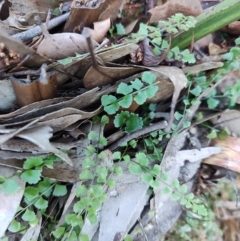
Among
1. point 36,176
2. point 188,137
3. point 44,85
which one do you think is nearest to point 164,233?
point 188,137

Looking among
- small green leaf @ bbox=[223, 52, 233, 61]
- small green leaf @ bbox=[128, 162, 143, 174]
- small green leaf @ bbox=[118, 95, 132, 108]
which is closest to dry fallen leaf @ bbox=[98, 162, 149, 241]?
small green leaf @ bbox=[128, 162, 143, 174]

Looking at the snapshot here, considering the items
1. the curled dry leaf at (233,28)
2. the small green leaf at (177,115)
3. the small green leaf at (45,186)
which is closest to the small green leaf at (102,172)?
the small green leaf at (45,186)

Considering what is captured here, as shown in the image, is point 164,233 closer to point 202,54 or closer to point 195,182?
point 195,182

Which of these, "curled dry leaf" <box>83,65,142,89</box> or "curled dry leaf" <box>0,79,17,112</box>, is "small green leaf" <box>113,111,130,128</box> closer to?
"curled dry leaf" <box>83,65,142,89</box>

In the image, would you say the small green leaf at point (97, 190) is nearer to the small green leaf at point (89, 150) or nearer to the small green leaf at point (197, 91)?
the small green leaf at point (89, 150)

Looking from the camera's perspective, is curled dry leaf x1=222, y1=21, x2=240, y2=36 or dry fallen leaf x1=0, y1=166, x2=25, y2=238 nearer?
dry fallen leaf x1=0, y1=166, x2=25, y2=238

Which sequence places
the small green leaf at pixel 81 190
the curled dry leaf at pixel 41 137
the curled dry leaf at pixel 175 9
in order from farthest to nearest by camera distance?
the curled dry leaf at pixel 175 9 < the small green leaf at pixel 81 190 < the curled dry leaf at pixel 41 137

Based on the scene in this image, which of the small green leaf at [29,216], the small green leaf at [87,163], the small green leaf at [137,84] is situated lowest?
the small green leaf at [29,216]
